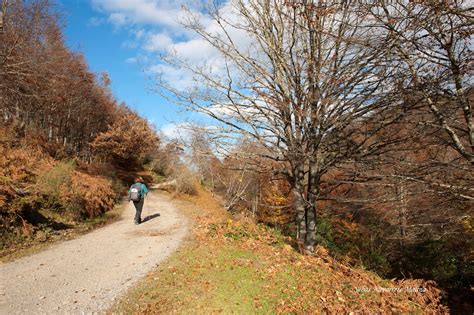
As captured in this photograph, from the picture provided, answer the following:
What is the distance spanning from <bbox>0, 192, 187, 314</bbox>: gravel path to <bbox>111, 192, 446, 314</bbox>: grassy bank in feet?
1.65

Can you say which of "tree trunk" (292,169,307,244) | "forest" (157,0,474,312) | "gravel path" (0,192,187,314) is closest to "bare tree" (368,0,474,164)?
"forest" (157,0,474,312)

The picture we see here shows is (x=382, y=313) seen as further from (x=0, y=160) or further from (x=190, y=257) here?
(x=0, y=160)

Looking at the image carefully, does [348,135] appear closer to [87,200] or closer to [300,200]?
[300,200]

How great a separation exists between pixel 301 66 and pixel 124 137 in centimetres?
2287

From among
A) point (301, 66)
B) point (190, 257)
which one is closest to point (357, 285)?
point (190, 257)

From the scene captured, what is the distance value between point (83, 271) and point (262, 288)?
13.0 ft

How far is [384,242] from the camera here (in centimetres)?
1419

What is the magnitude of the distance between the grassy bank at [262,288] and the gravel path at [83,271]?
504 millimetres

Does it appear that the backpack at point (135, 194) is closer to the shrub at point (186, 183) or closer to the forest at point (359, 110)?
the forest at point (359, 110)

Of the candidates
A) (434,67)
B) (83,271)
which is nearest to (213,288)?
(83,271)

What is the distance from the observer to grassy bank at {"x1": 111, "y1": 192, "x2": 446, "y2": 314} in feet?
14.1

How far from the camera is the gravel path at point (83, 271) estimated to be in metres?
4.48

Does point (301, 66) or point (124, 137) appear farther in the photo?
point (124, 137)

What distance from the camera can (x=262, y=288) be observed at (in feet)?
15.6
